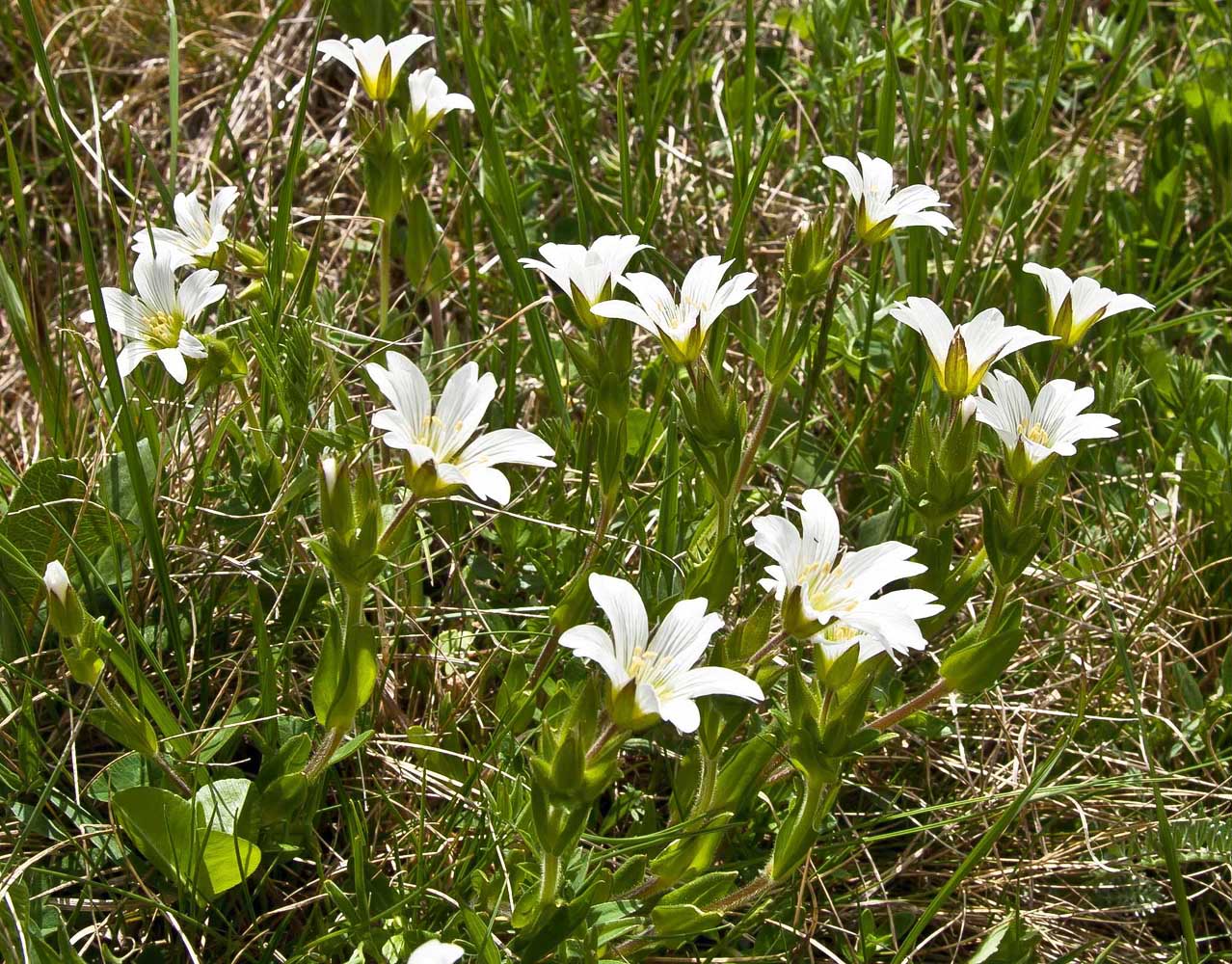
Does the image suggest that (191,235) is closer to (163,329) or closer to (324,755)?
(163,329)

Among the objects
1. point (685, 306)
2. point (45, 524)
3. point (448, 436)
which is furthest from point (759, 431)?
point (45, 524)

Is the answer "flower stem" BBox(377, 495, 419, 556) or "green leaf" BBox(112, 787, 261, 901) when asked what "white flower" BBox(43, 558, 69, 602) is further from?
"flower stem" BBox(377, 495, 419, 556)

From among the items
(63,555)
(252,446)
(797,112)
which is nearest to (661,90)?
(797,112)

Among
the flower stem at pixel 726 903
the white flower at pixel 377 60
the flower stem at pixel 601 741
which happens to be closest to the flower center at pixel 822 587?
the flower stem at pixel 601 741

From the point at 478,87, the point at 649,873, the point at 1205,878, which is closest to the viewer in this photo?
the point at 649,873

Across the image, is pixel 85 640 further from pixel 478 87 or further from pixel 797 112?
pixel 797 112

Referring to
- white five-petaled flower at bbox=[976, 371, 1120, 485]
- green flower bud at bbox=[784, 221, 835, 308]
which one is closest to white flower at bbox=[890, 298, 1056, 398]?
white five-petaled flower at bbox=[976, 371, 1120, 485]
